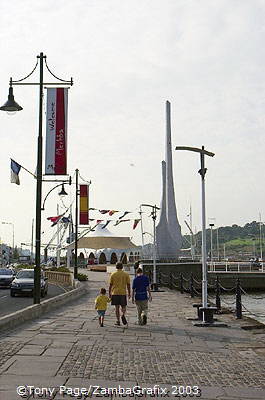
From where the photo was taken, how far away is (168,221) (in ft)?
230

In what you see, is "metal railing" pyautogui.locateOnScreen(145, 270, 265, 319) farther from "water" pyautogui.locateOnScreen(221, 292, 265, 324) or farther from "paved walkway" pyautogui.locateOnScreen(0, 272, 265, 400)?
"paved walkway" pyautogui.locateOnScreen(0, 272, 265, 400)

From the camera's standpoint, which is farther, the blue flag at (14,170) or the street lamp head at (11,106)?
the blue flag at (14,170)

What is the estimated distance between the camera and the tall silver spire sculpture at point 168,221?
69.5m

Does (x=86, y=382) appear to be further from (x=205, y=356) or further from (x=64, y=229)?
(x=64, y=229)

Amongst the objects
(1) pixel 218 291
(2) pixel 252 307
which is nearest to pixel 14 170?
(1) pixel 218 291

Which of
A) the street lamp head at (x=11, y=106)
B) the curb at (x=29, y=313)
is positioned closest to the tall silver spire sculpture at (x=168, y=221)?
Answer: the curb at (x=29, y=313)

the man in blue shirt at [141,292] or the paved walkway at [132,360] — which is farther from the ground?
the man in blue shirt at [141,292]

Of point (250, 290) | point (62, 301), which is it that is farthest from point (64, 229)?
point (62, 301)

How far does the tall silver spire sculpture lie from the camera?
69500mm

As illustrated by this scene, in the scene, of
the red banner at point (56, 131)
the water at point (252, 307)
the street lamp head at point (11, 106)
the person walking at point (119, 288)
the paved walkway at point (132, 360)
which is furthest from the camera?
the water at point (252, 307)

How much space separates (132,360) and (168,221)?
→ 61.3m

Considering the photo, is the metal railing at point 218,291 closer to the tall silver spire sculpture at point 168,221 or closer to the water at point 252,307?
the water at point 252,307

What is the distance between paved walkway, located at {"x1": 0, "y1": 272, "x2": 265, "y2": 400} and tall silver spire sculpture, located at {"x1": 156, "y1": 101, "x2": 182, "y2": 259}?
2166 inches

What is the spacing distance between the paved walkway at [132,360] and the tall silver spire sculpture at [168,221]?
55.0 metres
